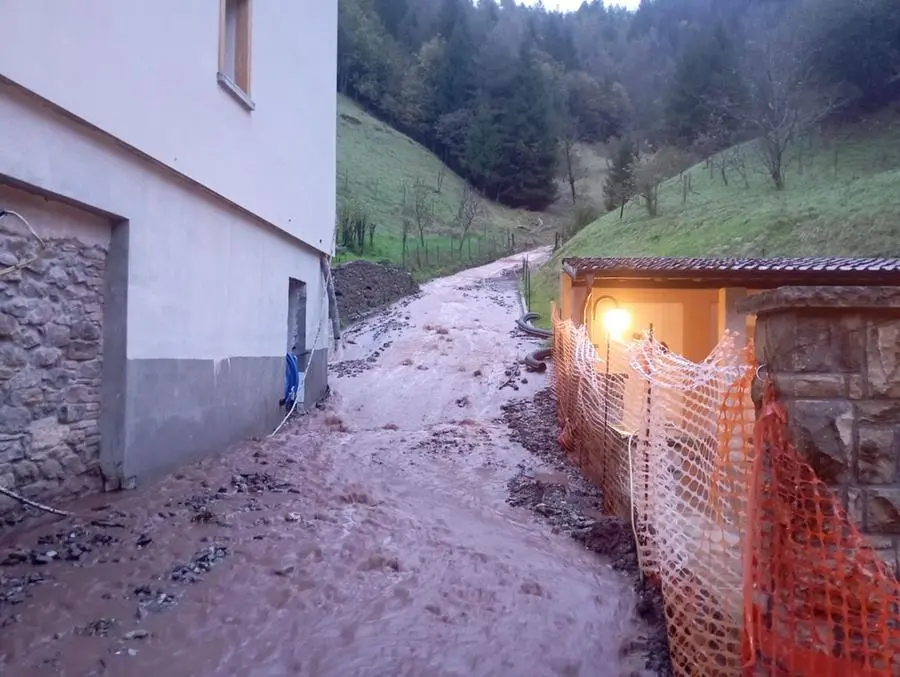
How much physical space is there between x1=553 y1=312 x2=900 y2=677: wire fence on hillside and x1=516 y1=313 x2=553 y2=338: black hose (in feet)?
39.2

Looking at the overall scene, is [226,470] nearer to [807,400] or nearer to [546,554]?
[546,554]

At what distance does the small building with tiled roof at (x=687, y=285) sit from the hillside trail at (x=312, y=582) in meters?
5.01

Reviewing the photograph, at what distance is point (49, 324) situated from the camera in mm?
4613

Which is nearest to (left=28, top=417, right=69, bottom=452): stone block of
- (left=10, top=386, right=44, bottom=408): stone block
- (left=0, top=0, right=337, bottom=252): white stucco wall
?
(left=10, top=386, right=44, bottom=408): stone block

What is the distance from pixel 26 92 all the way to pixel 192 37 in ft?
7.74

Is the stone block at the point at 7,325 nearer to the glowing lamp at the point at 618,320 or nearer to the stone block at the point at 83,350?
the stone block at the point at 83,350

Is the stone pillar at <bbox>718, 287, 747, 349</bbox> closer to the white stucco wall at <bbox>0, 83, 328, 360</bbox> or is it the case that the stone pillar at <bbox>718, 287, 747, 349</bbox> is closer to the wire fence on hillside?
the white stucco wall at <bbox>0, 83, 328, 360</bbox>

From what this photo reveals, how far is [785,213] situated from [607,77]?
159ft

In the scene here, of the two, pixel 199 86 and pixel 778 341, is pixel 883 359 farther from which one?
pixel 199 86

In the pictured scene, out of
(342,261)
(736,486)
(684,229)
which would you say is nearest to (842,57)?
(684,229)

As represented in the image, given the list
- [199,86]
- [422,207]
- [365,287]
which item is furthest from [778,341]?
[422,207]

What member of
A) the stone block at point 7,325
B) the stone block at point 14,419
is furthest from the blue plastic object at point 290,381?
the stone block at point 7,325

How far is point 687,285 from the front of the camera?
11.5 meters

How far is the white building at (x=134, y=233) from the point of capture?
4324 mm
